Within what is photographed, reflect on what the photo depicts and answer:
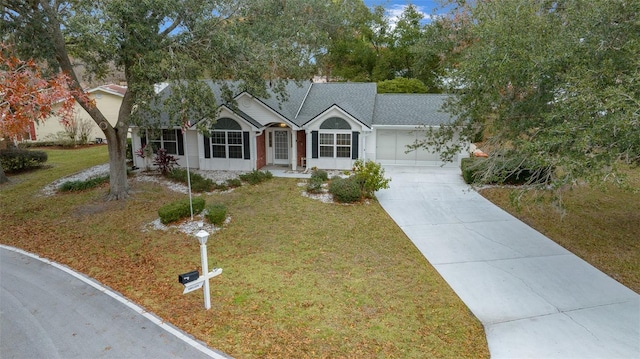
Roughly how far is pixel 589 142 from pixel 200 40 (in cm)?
1145

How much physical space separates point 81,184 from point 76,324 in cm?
1176

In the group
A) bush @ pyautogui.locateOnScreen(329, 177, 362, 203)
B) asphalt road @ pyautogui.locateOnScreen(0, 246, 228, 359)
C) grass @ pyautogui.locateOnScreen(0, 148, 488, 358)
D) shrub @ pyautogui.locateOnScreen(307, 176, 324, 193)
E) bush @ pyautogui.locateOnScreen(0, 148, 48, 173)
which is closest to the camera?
asphalt road @ pyautogui.locateOnScreen(0, 246, 228, 359)

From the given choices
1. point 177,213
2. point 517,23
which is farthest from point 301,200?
point 517,23

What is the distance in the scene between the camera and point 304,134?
21.7 meters

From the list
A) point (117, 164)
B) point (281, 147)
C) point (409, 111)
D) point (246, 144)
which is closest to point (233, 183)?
point (246, 144)

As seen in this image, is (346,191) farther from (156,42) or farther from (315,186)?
(156,42)

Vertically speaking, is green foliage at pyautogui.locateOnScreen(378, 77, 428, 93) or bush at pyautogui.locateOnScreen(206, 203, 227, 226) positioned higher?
Answer: green foliage at pyautogui.locateOnScreen(378, 77, 428, 93)

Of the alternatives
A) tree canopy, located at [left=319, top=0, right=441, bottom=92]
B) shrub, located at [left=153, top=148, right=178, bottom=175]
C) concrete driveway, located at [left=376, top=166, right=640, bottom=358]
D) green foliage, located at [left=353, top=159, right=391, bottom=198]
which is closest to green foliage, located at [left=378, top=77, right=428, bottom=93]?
tree canopy, located at [left=319, top=0, right=441, bottom=92]

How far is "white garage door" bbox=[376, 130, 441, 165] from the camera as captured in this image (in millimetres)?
22406

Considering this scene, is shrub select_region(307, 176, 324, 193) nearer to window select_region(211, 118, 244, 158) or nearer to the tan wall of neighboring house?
window select_region(211, 118, 244, 158)

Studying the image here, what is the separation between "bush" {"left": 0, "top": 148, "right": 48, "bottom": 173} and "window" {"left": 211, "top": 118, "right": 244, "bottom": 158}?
980cm

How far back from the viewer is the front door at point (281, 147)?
21844mm

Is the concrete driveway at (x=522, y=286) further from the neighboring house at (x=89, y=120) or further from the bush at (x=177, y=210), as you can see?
Result: the neighboring house at (x=89, y=120)

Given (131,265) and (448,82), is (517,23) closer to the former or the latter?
(448,82)
